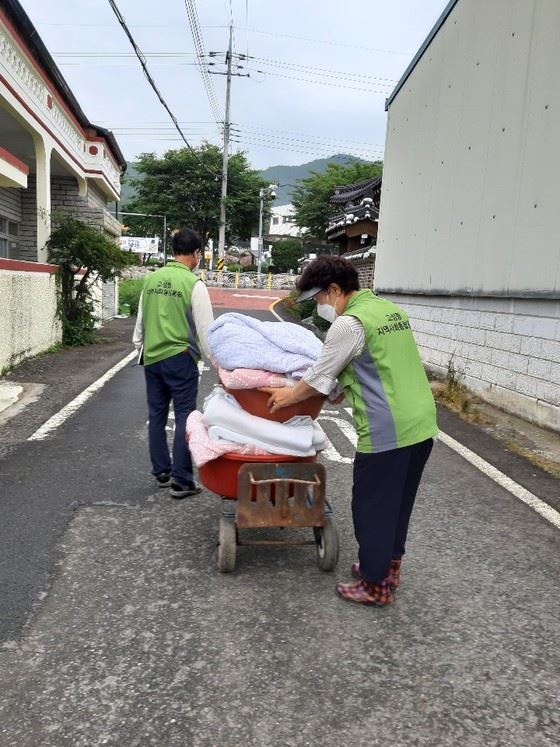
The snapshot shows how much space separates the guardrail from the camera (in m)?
50.7

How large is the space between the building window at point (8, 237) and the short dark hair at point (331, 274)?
43.2 feet

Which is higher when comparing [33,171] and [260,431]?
[33,171]

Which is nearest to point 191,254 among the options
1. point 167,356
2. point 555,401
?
point 167,356

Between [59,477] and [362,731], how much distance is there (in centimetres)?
344

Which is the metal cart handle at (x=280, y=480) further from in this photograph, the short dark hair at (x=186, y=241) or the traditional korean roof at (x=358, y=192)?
the traditional korean roof at (x=358, y=192)

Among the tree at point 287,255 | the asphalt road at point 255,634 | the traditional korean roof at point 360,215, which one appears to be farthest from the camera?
the tree at point 287,255

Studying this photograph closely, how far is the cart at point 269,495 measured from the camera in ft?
11.0

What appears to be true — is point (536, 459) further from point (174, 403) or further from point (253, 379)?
point (253, 379)

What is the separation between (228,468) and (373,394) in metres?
0.95

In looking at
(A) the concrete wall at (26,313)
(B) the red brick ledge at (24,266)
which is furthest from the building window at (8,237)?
(A) the concrete wall at (26,313)

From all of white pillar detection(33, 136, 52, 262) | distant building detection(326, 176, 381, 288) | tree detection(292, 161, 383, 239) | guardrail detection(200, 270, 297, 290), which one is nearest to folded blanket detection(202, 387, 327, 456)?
white pillar detection(33, 136, 52, 262)

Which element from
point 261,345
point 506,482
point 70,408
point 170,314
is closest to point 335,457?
point 506,482

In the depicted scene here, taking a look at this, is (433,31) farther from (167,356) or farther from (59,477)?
(59,477)

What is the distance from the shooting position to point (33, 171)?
16156mm
